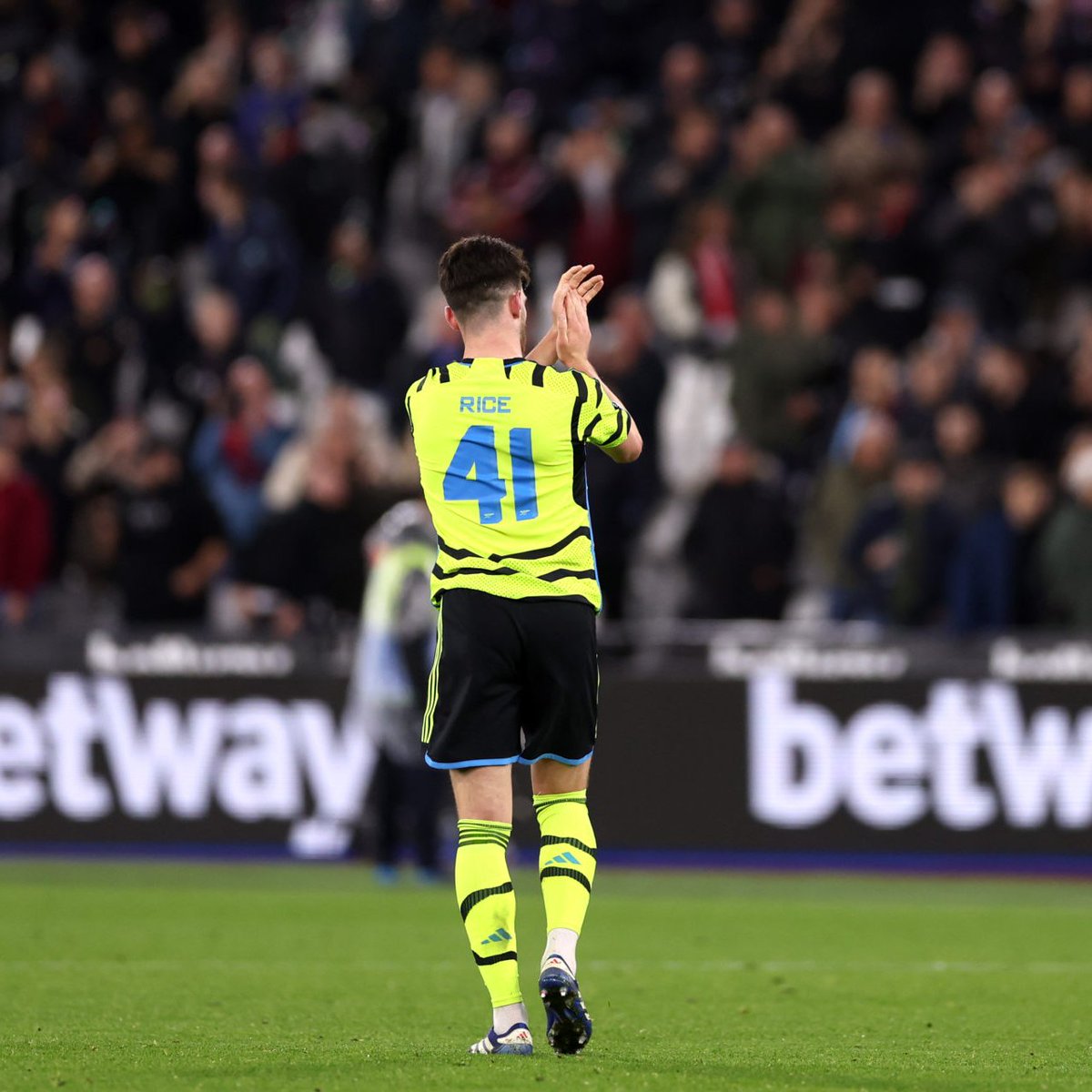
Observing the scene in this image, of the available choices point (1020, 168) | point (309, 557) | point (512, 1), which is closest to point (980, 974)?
point (309, 557)

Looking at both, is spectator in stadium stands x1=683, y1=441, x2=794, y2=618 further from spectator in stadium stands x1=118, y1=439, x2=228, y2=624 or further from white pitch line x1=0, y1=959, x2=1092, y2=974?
white pitch line x1=0, y1=959, x2=1092, y2=974

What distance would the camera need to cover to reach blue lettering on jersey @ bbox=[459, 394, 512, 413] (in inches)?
251

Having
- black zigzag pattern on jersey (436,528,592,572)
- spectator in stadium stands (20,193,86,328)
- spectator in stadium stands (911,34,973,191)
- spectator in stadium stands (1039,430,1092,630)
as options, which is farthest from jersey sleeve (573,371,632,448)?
spectator in stadium stands (20,193,86,328)

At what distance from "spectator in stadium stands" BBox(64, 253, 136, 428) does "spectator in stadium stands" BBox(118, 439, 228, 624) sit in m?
1.59

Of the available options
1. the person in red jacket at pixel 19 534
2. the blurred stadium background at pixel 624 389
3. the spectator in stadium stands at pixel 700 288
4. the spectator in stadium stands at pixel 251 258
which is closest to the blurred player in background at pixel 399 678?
the blurred stadium background at pixel 624 389

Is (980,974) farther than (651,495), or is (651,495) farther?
(651,495)

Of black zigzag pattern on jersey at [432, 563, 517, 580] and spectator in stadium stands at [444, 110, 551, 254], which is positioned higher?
spectator in stadium stands at [444, 110, 551, 254]

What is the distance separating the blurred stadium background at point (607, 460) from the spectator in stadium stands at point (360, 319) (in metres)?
0.04

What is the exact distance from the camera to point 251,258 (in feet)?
60.5

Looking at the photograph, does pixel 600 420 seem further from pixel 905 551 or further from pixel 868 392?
pixel 868 392

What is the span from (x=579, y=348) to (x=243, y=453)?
10.6m

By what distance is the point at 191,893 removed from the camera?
42.5 ft

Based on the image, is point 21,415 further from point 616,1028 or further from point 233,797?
point 616,1028

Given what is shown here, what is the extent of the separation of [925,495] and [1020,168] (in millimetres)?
3184
